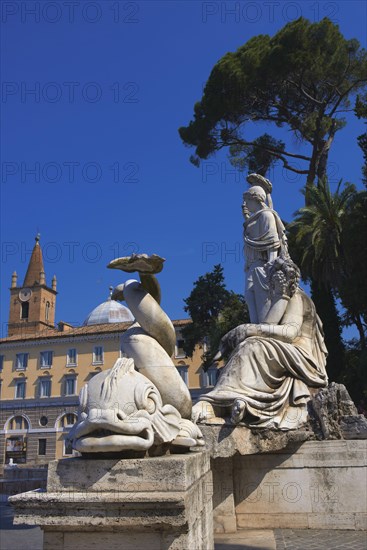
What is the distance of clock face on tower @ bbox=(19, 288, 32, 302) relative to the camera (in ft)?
262

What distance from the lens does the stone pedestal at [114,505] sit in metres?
2.18

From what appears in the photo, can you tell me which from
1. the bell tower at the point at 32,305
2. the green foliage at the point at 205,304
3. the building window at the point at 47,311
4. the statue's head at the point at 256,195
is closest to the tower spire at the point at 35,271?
the bell tower at the point at 32,305

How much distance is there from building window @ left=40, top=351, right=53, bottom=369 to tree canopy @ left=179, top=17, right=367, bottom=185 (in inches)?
1260

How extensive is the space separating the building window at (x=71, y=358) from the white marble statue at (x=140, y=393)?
49.3m

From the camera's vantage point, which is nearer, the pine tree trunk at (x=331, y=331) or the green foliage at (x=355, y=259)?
the green foliage at (x=355, y=259)

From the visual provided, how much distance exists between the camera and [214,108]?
83.5 ft

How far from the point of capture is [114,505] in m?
2.20

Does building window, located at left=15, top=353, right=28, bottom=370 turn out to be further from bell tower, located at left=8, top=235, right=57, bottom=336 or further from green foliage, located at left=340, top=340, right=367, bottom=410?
green foliage, located at left=340, top=340, right=367, bottom=410

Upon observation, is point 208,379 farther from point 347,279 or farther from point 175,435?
point 175,435

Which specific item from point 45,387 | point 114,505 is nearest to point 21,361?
point 45,387

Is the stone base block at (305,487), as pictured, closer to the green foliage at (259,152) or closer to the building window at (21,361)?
the green foliage at (259,152)

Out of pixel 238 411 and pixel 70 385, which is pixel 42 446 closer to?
pixel 70 385

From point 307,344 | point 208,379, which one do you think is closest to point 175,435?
point 307,344

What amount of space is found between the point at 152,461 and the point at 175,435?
0.43 metres
